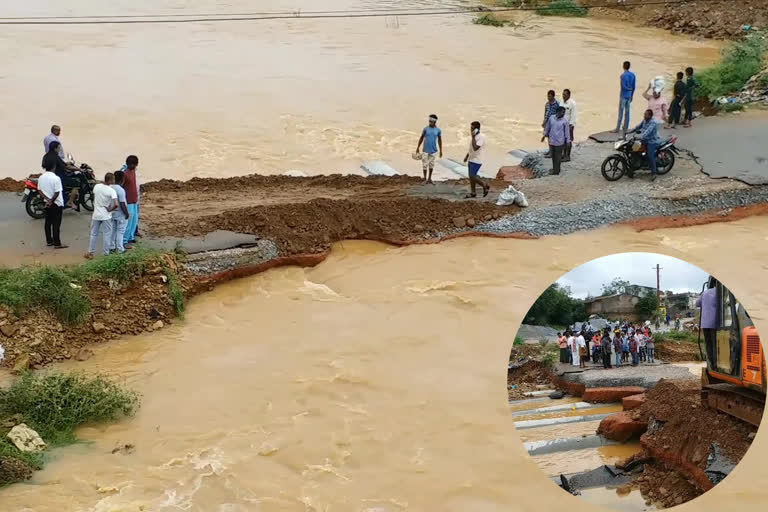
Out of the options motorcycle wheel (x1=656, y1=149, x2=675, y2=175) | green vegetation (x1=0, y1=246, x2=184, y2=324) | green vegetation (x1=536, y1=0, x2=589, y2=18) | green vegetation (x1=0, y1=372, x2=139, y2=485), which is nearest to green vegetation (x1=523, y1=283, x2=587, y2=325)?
green vegetation (x1=0, y1=372, x2=139, y2=485)

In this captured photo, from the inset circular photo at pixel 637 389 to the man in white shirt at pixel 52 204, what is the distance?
887 centimetres

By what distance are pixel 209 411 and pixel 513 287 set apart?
4.53 meters

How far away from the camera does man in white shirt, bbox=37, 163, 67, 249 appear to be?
1021 centimetres

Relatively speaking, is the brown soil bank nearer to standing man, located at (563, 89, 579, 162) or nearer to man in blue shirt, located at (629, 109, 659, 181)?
man in blue shirt, located at (629, 109, 659, 181)

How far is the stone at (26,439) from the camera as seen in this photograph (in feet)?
23.9

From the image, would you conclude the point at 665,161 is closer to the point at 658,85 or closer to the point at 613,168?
the point at 613,168

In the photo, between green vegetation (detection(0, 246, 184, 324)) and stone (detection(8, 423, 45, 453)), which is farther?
green vegetation (detection(0, 246, 184, 324))

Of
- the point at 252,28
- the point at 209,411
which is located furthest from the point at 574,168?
the point at 252,28

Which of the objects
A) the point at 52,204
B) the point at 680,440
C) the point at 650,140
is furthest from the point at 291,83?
the point at 680,440

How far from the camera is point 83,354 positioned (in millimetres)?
9039

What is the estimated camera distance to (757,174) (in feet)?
43.0

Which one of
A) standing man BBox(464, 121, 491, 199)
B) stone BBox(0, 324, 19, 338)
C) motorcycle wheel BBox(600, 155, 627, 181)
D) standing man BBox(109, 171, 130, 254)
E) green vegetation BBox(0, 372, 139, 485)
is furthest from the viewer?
motorcycle wheel BBox(600, 155, 627, 181)

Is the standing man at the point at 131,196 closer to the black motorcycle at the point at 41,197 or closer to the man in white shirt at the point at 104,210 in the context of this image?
the man in white shirt at the point at 104,210

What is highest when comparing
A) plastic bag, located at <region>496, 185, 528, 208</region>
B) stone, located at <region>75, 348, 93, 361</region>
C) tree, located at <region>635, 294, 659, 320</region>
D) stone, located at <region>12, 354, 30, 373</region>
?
tree, located at <region>635, 294, 659, 320</region>
